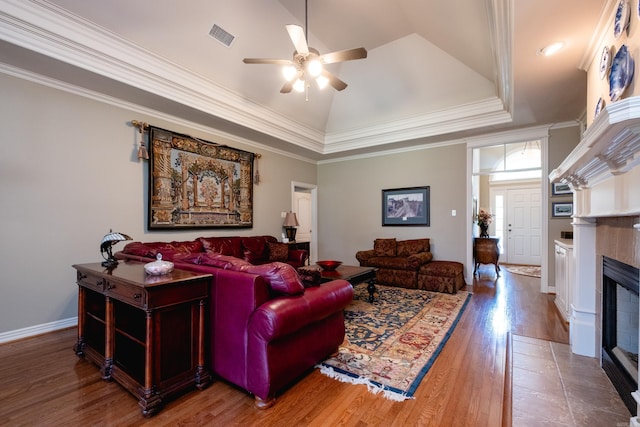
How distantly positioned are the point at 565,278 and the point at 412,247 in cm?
248

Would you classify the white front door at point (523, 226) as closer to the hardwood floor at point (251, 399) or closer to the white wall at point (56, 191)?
the hardwood floor at point (251, 399)

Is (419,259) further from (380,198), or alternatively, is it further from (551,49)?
(551,49)

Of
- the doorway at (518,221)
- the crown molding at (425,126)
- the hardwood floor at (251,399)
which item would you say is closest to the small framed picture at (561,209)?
the crown molding at (425,126)

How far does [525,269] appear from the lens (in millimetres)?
7008

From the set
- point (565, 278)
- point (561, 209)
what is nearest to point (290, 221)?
point (565, 278)

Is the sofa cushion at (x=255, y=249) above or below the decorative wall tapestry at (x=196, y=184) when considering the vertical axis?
below

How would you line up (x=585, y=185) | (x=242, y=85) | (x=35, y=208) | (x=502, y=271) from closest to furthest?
1. (x=585, y=185)
2. (x=35, y=208)
3. (x=242, y=85)
4. (x=502, y=271)

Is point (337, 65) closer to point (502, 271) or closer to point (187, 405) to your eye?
point (187, 405)

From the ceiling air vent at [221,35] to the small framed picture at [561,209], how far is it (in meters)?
5.68

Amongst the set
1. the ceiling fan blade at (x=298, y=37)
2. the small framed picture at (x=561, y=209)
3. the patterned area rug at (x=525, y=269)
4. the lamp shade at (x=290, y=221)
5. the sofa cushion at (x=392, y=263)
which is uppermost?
the ceiling fan blade at (x=298, y=37)

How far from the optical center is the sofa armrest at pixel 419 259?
16.2 ft

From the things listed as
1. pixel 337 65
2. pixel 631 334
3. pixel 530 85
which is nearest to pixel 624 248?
pixel 631 334

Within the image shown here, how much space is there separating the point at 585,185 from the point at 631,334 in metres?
1.18

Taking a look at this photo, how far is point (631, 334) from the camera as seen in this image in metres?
1.98
